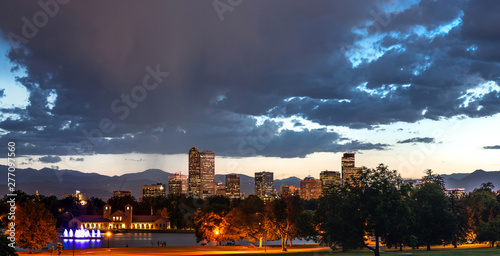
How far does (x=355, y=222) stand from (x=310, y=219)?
43272 mm

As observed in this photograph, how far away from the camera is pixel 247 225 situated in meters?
108

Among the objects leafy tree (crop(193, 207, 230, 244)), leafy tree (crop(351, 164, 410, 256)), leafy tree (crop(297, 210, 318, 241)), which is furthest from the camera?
leafy tree (crop(193, 207, 230, 244))

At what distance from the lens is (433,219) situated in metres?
84.0

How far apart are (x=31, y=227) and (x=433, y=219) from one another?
72420mm

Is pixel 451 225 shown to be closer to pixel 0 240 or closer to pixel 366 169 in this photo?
pixel 366 169

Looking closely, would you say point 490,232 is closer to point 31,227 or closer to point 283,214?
point 283,214

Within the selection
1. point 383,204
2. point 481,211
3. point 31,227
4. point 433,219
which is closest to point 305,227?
point 433,219

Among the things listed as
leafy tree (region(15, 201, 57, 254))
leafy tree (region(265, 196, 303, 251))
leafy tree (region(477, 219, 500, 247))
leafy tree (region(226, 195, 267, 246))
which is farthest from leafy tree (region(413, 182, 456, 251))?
leafy tree (region(15, 201, 57, 254))

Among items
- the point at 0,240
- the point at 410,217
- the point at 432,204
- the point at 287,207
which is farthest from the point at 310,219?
the point at 0,240

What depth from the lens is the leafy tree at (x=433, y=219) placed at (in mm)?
83562

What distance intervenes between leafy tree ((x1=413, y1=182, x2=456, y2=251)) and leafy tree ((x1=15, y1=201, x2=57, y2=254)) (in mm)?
67802

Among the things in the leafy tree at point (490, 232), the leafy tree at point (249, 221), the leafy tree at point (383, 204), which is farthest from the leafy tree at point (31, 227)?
the leafy tree at point (490, 232)

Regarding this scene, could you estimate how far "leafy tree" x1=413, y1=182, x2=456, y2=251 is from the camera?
3290 inches

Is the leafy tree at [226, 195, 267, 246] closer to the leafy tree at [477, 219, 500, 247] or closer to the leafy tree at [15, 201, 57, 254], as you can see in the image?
the leafy tree at [15, 201, 57, 254]
